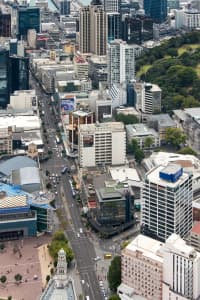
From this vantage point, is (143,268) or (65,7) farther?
(65,7)

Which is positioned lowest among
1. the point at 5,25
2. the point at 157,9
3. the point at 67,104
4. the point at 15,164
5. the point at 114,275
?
the point at 114,275

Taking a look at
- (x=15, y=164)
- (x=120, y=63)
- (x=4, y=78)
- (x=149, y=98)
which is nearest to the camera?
(x=15, y=164)

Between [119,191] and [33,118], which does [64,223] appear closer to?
[119,191]

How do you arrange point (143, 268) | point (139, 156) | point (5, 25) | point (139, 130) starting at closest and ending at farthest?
1. point (143, 268)
2. point (139, 156)
3. point (139, 130)
4. point (5, 25)

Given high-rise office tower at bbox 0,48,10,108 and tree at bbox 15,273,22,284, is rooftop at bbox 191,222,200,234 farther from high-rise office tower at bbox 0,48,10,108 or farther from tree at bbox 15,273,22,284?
high-rise office tower at bbox 0,48,10,108

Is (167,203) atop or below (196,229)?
atop

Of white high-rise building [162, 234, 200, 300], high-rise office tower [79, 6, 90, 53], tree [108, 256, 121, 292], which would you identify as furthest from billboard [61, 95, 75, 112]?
white high-rise building [162, 234, 200, 300]

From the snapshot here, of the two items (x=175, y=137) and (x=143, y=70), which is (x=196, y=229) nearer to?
(x=175, y=137)

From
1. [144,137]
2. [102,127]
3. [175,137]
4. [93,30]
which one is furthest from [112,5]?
[102,127]
